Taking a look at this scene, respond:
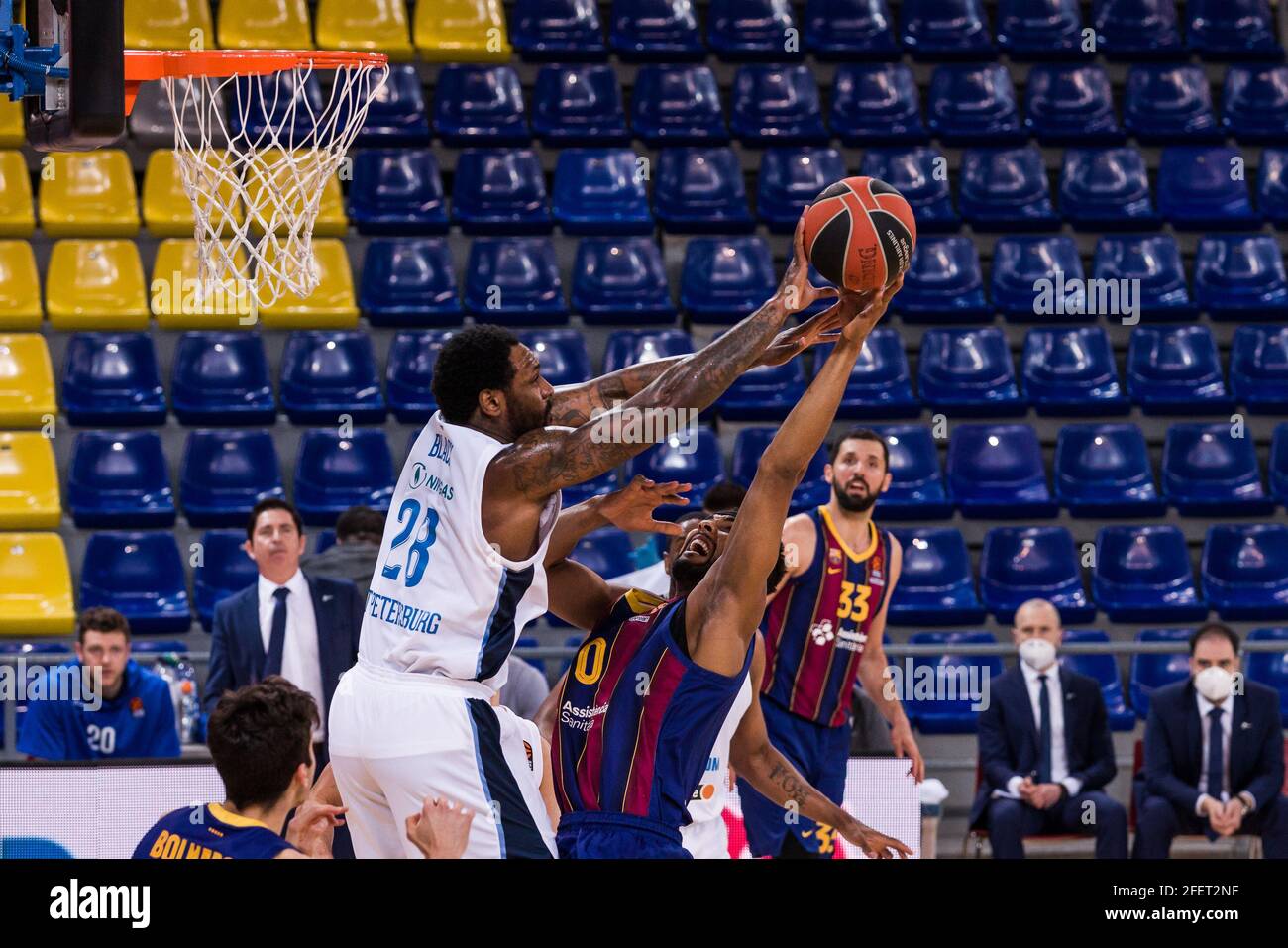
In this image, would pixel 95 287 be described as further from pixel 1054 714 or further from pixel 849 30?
pixel 1054 714

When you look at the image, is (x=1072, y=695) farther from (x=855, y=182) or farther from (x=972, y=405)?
(x=855, y=182)

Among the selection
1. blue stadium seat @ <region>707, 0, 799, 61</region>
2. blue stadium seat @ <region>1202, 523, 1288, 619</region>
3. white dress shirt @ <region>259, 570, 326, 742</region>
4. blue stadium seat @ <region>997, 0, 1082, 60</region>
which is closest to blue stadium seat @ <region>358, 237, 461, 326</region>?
blue stadium seat @ <region>707, 0, 799, 61</region>

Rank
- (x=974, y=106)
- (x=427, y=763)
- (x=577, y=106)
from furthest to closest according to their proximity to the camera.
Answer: (x=974, y=106) < (x=577, y=106) < (x=427, y=763)

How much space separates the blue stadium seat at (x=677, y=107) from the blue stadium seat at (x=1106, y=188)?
207cm

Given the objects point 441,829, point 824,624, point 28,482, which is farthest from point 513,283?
point 441,829

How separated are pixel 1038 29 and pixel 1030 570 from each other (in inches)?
154

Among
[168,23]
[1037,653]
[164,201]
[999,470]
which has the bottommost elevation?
[1037,653]

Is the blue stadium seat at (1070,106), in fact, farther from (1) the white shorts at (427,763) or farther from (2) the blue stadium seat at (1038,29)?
(1) the white shorts at (427,763)

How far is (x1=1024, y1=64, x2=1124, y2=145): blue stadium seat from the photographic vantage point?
1077 cm

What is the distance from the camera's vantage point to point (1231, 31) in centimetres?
1123

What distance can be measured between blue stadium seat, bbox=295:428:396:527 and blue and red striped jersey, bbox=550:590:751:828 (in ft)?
15.1

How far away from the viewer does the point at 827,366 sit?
413 cm

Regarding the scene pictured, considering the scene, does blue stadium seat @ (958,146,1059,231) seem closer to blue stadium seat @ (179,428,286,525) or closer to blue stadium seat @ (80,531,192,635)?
blue stadium seat @ (179,428,286,525)
